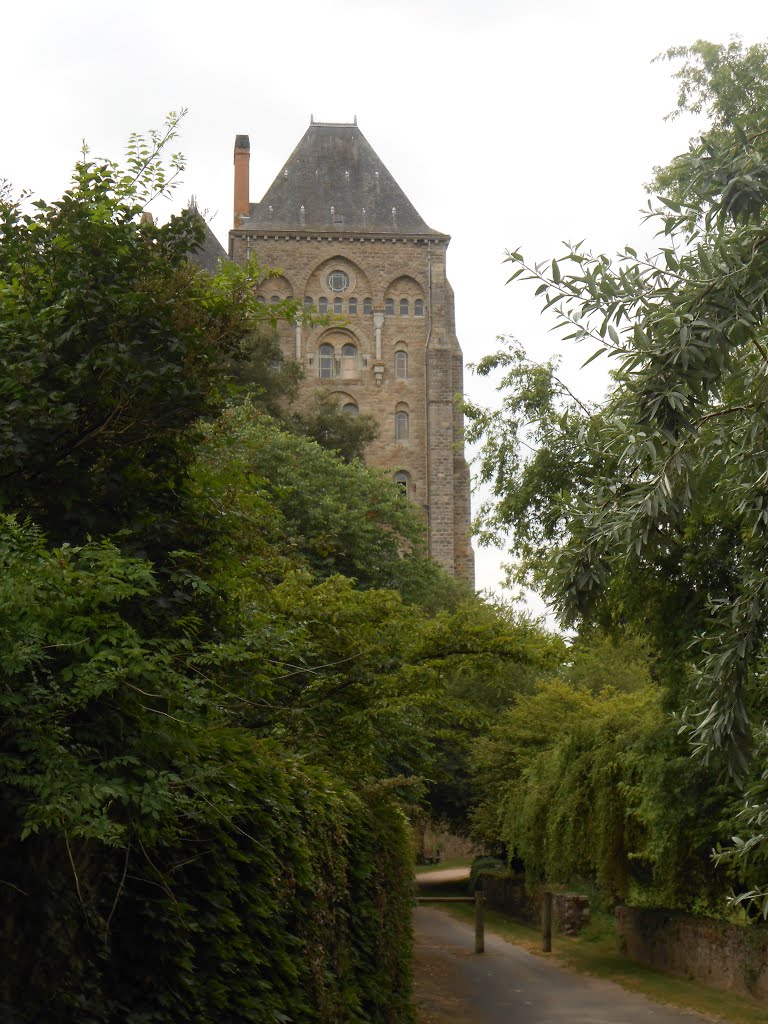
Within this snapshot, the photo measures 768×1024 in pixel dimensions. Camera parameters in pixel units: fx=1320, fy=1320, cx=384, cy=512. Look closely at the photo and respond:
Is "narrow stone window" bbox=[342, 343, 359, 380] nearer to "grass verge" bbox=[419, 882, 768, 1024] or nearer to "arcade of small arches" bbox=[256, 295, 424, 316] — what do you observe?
"arcade of small arches" bbox=[256, 295, 424, 316]

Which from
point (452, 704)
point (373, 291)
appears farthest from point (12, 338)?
point (373, 291)

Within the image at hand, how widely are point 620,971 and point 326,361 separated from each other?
5335 centimetres

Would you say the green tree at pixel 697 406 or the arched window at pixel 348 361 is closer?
the green tree at pixel 697 406

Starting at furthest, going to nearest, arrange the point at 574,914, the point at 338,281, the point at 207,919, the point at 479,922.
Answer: the point at 338,281 → the point at 574,914 → the point at 479,922 → the point at 207,919

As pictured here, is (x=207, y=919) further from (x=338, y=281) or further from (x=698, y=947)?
(x=338, y=281)

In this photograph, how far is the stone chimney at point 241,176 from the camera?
72438 mm

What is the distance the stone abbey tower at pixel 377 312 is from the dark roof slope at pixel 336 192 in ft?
0.30

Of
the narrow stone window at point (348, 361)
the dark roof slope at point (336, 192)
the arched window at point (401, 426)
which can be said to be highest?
the dark roof slope at point (336, 192)

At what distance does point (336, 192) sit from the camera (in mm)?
73750

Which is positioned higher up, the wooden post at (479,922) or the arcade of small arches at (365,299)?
the arcade of small arches at (365,299)

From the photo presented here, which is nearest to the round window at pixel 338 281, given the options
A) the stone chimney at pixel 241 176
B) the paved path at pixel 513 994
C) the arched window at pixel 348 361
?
the arched window at pixel 348 361

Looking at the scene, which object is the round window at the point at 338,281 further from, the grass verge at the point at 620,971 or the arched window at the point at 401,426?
the grass verge at the point at 620,971

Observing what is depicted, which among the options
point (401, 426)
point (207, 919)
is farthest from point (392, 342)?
point (207, 919)

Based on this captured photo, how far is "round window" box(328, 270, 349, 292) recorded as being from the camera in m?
72.2
